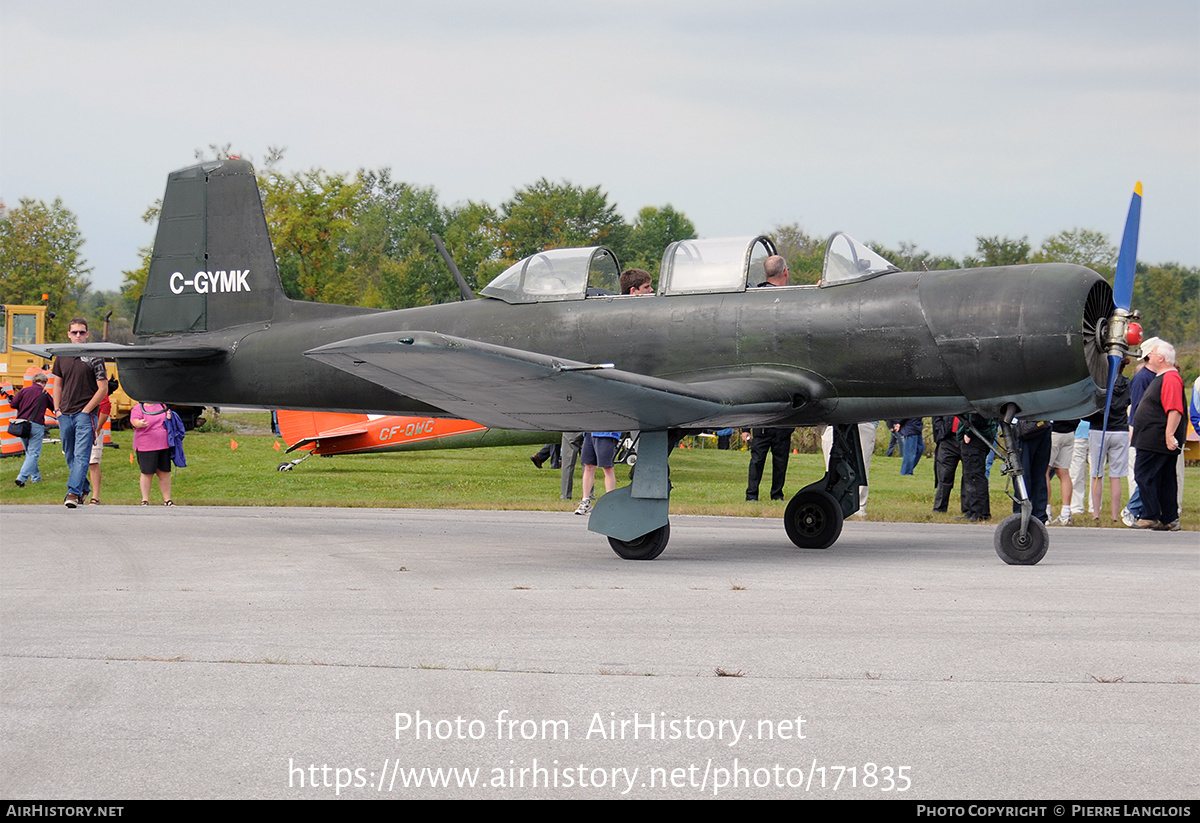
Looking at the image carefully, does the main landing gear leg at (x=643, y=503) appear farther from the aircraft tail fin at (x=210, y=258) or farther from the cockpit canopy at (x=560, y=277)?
the aircraft tail fin at (x=210, y=258)

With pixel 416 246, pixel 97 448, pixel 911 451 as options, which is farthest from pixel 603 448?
pixel 416 246

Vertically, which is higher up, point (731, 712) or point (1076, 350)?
point (1076, 350)

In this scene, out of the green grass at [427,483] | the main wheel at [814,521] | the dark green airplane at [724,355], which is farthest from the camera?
the green grass at [427,483]

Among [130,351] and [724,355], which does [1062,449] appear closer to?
Result: [724,355]

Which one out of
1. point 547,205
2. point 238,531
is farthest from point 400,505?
point 547,205

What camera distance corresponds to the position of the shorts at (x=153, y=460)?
1438 centimetres

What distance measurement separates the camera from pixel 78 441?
1428cm

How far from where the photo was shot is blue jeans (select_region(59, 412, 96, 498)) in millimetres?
14203

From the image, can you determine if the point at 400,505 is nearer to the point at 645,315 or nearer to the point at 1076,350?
the point at 645,315

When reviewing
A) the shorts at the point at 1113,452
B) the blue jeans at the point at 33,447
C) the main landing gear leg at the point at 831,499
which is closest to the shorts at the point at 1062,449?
the shorts at the point at 1113,452

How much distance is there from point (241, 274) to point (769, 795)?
33.9 ft

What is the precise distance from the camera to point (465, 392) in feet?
27.7

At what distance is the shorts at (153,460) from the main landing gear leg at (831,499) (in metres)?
8.43

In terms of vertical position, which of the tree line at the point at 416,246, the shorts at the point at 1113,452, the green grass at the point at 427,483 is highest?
the tree line at the point at 416,246
